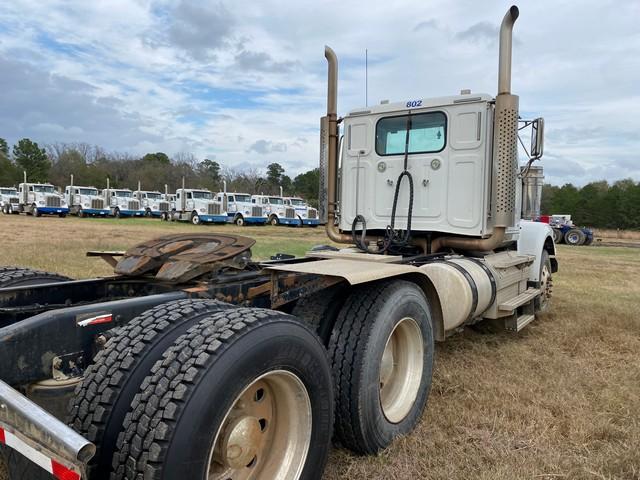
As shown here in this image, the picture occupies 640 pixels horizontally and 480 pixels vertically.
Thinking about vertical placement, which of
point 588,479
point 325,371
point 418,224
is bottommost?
point 588,479

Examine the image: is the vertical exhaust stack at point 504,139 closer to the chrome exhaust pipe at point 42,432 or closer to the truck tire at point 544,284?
the truck tire at point 544,284

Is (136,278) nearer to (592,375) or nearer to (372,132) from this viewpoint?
(372,132)

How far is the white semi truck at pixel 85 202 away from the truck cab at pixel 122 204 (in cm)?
55

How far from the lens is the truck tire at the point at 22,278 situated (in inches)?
135

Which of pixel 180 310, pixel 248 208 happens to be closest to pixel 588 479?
pixel 180 310

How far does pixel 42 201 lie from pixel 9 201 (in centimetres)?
587

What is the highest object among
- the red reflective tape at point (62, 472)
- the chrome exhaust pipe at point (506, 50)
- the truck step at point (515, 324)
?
the chrome exhaust pipe at point (506, 50)

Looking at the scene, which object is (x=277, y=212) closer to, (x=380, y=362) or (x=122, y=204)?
(x=122, y=204)

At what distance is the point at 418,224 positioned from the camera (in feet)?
18.1

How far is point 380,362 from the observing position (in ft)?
9.91

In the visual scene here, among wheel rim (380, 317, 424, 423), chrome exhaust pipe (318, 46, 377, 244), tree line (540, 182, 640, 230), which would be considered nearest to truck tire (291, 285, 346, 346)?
wheel rim (380, 317, 424, 423)

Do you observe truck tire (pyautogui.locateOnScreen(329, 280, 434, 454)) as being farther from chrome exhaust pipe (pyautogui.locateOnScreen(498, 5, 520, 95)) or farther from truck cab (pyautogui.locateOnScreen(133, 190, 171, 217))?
truck cab (pyautogui.locateOnScreen(133, 190, 171, 217))

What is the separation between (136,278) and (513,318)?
3.82 meters

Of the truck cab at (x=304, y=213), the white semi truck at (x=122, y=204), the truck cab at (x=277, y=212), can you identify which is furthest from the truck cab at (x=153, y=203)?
the truck cab at (x=304, y=213)
